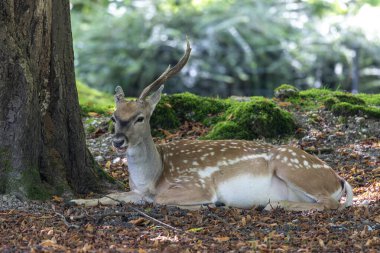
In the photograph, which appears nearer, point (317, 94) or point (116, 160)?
point (116, 160)

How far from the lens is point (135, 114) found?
782 centimetres

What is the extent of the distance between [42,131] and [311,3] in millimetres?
17568

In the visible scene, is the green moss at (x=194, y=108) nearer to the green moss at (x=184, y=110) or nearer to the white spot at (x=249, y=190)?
the green moss at (x=184, y=110)

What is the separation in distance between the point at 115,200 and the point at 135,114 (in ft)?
3.07

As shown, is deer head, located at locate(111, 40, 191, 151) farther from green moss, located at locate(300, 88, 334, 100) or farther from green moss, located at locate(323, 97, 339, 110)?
green moss, located at locate(300, 88, 334, 100)

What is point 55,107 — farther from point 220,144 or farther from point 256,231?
point 256,231

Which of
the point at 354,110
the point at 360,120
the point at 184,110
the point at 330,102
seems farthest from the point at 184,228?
the point at 330,102

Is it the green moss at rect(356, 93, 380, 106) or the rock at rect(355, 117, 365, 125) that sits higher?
the green moss at rect(356, 93, 380, 106)

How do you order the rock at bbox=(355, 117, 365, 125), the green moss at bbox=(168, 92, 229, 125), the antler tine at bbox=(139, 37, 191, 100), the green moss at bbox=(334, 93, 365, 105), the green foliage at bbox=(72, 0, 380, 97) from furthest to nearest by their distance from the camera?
the green foliage at bbox=(72, 0, 380, 97) → the green moss at bbox=(334, 93, 365, 105) → the green moss at bbox=(168, 92, 229, 125) → the rock at bbox=(355, 117, 365, 125) → the antler tine at bbox=(139, 37, 191, 100)

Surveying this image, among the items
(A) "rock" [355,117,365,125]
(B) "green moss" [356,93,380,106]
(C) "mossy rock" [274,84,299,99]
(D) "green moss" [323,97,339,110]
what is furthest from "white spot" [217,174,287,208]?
(B) "green moss" [356,93,380,106]

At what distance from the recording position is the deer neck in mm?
7977

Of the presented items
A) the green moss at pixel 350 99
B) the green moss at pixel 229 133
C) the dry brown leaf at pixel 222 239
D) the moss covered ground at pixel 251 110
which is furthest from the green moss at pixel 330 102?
the dry brown leaf at pixel 222 239

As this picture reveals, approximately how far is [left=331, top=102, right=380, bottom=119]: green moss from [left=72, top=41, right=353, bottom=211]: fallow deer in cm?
288

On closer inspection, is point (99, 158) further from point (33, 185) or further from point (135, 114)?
point (33, 185)
